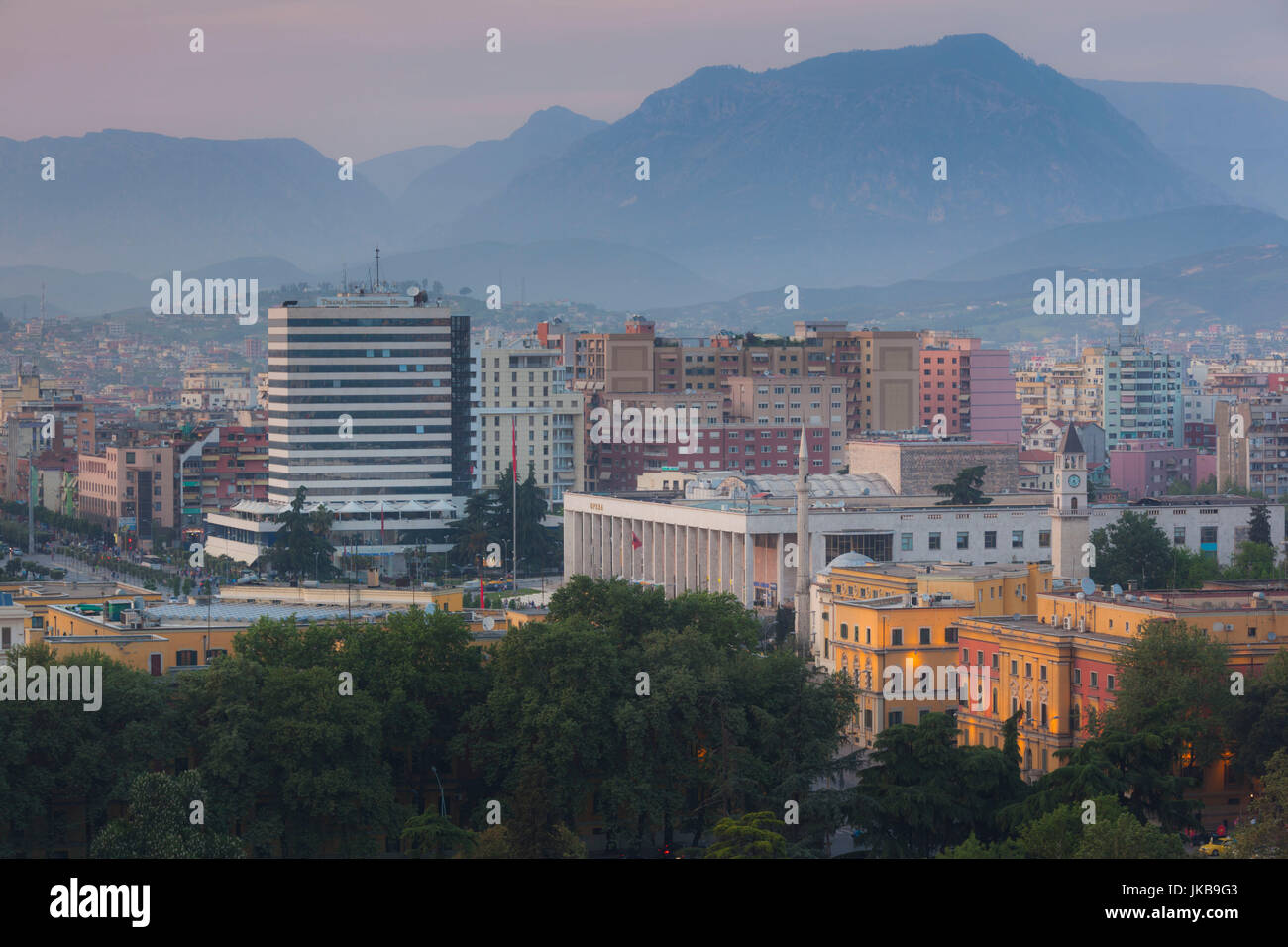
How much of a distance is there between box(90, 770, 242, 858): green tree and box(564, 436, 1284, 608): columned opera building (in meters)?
35.9

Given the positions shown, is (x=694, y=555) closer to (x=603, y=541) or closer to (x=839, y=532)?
(x=839, y=532)

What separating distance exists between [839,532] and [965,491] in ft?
24.7

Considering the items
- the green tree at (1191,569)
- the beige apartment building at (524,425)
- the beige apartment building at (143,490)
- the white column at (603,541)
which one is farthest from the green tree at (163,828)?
the beige apartment building at (143,490)

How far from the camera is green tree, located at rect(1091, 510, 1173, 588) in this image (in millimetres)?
65375

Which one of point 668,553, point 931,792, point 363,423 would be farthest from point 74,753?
point 363,423

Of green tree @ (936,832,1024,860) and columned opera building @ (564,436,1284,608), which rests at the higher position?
columned opera building @ (564,436,1284,608)

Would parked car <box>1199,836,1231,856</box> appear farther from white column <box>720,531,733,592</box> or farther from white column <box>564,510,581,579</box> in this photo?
white column <box>564,510,581,579</box>

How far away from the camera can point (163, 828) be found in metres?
28.7

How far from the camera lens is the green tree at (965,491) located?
246 feet

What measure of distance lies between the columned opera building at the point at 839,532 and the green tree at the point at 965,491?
569 millimetres

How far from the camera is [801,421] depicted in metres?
114

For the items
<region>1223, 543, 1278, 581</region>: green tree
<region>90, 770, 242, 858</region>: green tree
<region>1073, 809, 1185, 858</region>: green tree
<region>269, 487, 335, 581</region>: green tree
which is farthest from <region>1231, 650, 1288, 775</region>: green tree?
<region>269, 487, 335, 581</region>: green tree
